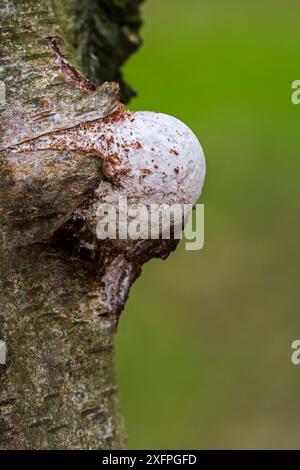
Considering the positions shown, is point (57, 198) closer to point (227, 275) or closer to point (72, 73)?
point (72, 73)

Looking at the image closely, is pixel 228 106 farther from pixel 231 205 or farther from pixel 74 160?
pixel 74 160

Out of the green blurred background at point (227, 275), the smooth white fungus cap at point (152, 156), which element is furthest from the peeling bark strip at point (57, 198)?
the green blurred background at point (227, 275)

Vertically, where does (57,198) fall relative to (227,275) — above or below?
Result: below

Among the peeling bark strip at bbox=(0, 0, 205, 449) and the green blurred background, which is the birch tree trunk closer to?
the peeling bark strip at bbox=(0, 0, 205, 449)

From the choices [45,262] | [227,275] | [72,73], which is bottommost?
[45,262]

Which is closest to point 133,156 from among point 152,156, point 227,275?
point 152,156

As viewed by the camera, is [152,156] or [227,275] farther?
[227,275]
